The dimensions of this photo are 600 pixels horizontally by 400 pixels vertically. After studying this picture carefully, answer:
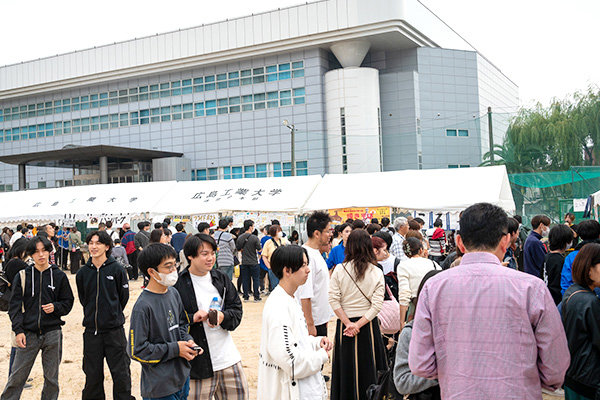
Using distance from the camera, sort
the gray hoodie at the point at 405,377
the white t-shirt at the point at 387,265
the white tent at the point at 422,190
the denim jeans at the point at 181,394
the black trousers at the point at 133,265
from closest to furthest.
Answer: the gray hoodie at the point at 405,377 → the denim jeans at the point at 181,394 → the white t-shirt at the point at 387,265 → the white tent at the point at 422,190 → the black trousers at the point at 133,265

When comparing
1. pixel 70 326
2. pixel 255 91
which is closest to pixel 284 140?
pixel 255 91

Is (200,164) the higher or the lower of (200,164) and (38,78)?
the lower

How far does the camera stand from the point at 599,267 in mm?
3203

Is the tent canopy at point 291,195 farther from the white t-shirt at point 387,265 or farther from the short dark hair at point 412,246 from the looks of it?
the short dark hair at point 412,246

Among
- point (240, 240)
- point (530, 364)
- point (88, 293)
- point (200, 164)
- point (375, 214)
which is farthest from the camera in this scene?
point (200, 164)

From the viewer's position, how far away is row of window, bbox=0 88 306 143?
36.6 m

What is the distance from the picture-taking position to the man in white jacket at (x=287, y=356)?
2943mm

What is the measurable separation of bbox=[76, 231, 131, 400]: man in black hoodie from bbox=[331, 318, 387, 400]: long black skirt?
6.39 feet

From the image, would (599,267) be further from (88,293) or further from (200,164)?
(200,164)

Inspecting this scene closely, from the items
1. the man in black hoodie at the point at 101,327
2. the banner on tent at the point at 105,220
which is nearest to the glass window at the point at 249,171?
the banner on tent at the point at 105,220

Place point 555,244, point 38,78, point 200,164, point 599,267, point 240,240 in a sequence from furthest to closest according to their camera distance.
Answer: point 38,78 → point 200,164 → point 240,240 → point 555,244 → point 599,267

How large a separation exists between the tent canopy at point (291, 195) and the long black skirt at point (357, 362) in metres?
10.3

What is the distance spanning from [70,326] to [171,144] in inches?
1233

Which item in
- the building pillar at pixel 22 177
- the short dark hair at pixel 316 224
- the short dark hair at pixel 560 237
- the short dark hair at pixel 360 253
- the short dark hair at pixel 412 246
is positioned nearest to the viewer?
the short dark hair at pixel 360 253
